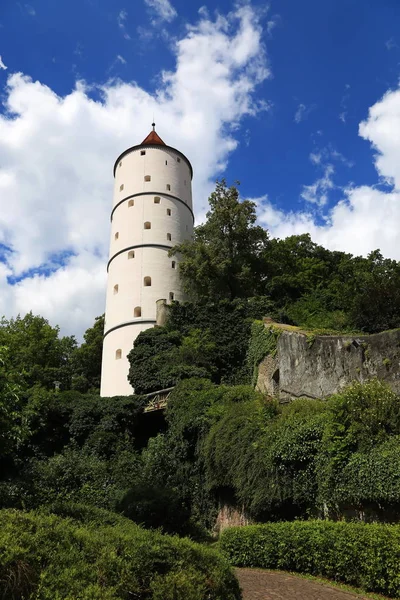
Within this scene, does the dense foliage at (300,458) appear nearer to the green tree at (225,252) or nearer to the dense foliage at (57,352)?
the green tree at (225,252)

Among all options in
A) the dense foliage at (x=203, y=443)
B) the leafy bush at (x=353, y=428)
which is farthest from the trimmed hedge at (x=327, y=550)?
the leafy bush at (x=353, y=428)

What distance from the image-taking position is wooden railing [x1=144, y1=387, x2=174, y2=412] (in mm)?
22181

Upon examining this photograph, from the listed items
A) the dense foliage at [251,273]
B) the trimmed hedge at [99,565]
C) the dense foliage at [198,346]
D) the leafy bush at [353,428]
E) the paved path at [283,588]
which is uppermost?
the dense foliage at [251,273]

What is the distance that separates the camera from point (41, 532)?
5219mm

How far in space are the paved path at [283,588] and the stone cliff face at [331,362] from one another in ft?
25.2

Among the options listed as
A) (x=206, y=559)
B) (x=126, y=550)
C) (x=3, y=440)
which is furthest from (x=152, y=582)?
(x=3, y=440)

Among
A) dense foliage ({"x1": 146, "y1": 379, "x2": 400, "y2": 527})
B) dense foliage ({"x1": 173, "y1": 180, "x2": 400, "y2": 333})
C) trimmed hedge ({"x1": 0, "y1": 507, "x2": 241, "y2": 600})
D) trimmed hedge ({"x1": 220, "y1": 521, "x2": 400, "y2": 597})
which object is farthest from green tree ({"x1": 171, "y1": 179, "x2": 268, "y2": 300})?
trimmed hedge ({"x1": 0, "y1": 507, "x2": 241, "y2": 600})

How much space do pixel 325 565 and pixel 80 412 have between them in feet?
49.3

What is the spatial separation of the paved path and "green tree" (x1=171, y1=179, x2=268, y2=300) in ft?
64.4

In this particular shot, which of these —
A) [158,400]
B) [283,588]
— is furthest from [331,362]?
[283,588]

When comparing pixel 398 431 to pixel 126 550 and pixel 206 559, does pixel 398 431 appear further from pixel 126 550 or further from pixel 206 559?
pixel 126 550

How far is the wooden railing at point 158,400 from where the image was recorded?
22181 mm

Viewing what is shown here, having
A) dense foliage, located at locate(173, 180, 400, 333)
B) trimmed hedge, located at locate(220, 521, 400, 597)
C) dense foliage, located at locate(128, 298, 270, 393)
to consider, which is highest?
dense foliage, located at locate(173, 180, 400, 333)

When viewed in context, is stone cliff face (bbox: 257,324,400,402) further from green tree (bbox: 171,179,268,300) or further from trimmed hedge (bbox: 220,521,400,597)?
green tree (bbox: 171,179,268,300)
